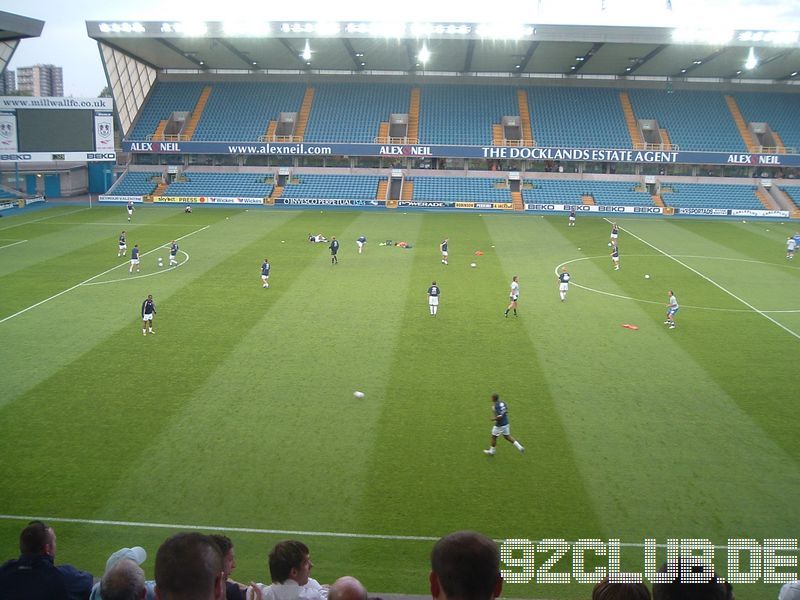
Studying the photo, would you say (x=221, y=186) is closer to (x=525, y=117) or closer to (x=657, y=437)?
(x=525, y=117)

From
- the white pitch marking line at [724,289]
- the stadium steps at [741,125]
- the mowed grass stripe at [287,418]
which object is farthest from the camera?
the stadium steps at [741,125]

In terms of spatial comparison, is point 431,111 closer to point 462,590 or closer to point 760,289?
point 760,289

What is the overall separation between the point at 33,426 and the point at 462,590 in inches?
552

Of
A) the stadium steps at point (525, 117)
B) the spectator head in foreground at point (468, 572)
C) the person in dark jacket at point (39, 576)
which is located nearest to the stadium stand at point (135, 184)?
the stadium steps at point (525, 117)

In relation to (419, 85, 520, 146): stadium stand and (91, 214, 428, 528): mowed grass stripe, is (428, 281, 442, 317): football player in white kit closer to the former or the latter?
(91, 214, 428, 528): mowed grass stripe

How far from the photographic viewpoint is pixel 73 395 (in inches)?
645

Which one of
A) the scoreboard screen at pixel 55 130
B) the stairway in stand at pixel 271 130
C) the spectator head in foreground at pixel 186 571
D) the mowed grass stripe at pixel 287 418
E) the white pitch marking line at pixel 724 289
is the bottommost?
the mowed grass stripe at pixel 287 418

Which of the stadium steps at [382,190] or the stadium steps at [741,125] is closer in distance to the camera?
the stadium steps at [382,190]

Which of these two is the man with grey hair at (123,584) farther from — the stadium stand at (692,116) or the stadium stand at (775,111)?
the stadium stand at (775,111)

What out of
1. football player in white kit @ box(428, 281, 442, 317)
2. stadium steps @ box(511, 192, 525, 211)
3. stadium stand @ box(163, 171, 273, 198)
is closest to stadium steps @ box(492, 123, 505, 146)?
stadium steps @ box(511, 192, 525, 211)

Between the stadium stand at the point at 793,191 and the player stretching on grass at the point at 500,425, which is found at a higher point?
the stadium stand at the point at 793,191

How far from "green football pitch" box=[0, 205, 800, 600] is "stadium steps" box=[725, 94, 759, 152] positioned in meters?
34.5

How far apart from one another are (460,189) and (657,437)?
4773 cm

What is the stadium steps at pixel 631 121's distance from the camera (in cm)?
6172
